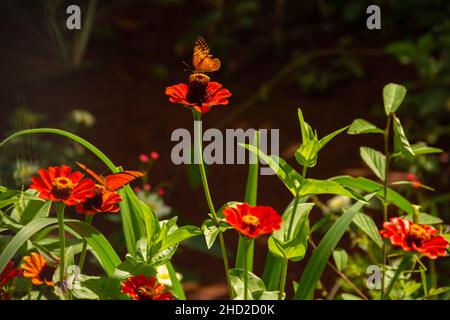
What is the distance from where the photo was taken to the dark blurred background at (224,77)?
7.98 feet

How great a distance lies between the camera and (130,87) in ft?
10.6

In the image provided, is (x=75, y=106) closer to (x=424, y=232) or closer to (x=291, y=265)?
(x=291, y=265)

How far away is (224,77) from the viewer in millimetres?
3248

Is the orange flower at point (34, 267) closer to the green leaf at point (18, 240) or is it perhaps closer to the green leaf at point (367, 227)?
the green leaf at point (18, 240)

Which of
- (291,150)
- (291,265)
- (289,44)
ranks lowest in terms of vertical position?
(291,265)

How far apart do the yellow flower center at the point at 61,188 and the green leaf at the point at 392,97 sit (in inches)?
18.2

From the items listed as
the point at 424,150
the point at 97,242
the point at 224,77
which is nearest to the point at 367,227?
the point at 424,150

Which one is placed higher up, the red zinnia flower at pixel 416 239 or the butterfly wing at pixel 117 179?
the butterfly wing at pixel 117 179

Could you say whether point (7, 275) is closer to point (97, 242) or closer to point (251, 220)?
point (97, 242)

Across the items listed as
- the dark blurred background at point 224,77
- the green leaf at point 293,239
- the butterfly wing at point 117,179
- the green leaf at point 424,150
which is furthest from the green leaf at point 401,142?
the dark blurred background at point 224,77

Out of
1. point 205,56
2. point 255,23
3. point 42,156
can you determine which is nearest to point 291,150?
point 42,156

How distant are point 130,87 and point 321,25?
1055 millimetres

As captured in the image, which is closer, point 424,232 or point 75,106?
point 424,232

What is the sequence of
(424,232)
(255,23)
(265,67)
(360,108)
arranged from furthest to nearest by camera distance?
(255,23) → (265,67) → (360,108) → (424,232)
